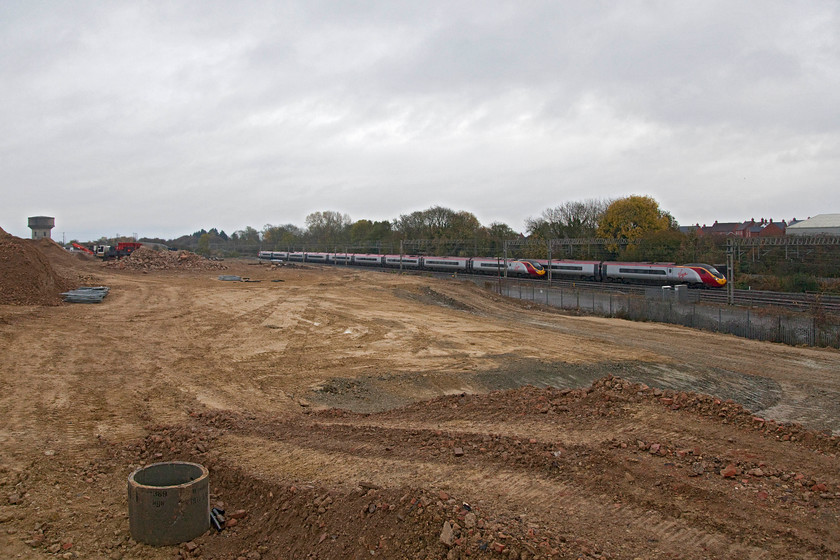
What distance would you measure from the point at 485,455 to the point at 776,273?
48.7 metres

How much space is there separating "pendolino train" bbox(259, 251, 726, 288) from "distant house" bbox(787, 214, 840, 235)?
1861 inches

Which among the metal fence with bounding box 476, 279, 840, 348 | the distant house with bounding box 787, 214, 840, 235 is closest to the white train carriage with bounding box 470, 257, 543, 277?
the metal fence with bounding box 476, 279, 840, 348

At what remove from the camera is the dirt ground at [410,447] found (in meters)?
6.59

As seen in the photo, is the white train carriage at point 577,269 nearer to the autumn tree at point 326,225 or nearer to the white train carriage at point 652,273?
the white train carriage at point 652,273

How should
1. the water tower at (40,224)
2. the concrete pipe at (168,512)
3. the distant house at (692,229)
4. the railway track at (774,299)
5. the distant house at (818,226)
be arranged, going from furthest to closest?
the water tower at (40,224) < the distant house at (818,226) < the distant house at (692,229) < the railway track at (774,299) < the concrete pipe at (168,512)

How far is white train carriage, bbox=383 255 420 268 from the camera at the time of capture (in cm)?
7381

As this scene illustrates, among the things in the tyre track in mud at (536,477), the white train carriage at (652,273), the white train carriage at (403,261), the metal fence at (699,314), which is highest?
the white train carriage at (403,261)

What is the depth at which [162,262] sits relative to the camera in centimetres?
6022

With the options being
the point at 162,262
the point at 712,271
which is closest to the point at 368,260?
the point at 162,262

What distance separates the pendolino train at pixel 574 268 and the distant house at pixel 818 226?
47.3m

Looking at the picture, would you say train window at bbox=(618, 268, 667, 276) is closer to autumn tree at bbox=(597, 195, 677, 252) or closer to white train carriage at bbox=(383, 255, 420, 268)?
autumn tree at bbox=(597, 195, 677, 252)

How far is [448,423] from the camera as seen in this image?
11.4 m

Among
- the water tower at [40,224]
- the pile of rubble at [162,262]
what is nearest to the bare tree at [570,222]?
the pile of rubble at [162,262]

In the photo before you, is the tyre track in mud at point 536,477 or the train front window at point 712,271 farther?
the train front window at point 712,271
